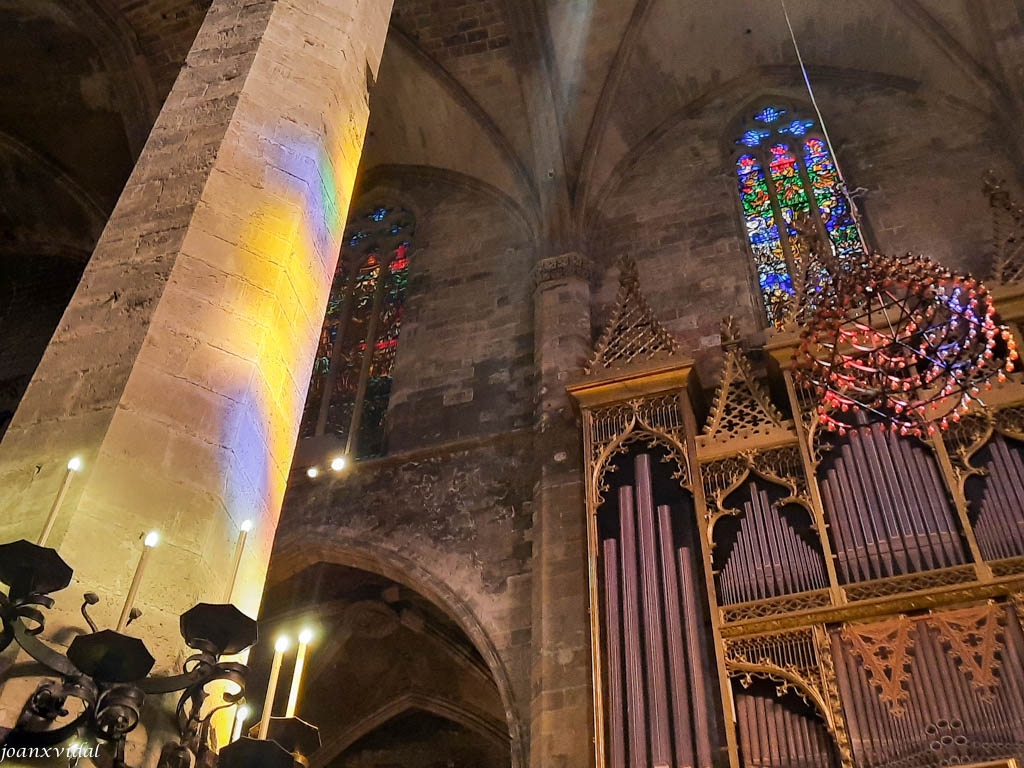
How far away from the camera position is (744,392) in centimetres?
797

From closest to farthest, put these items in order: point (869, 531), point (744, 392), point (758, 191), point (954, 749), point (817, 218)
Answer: point (954, 749), point (869, 531), point (744, 392), point (817, 218), point (758, 191)

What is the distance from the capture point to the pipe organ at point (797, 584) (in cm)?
579

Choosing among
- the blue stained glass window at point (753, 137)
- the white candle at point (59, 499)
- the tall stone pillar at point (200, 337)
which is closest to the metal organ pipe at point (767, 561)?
the tall stone pillar at point (200, 337)

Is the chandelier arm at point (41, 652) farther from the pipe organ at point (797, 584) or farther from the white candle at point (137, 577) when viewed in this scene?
the pipe organ at point (797, 584)

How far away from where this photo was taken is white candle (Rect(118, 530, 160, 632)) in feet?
9.64

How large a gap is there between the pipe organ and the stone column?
382 millimetres

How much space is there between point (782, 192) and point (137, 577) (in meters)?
9.48

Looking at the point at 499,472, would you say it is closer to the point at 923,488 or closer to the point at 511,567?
the point at 511,567

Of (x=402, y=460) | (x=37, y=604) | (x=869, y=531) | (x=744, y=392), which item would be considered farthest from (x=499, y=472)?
(x=37, y=604)

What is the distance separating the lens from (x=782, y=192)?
36.5 feet

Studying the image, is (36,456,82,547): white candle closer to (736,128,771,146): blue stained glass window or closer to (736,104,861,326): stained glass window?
(736,104,861,326): stained glass window

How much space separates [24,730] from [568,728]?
458 centimetres

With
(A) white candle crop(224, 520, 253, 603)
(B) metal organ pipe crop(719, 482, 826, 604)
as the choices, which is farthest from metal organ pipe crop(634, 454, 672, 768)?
(A) white candle crop(224, 520, 253, 603)

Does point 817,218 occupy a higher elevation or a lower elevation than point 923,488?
higher
